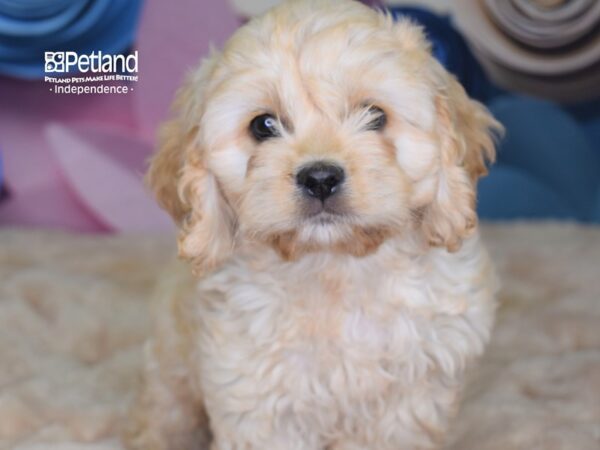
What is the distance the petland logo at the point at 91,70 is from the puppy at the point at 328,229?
1426 millimetres

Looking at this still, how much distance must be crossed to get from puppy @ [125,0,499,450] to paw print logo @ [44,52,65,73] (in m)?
1.54

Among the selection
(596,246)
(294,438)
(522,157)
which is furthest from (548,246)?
(294,438)

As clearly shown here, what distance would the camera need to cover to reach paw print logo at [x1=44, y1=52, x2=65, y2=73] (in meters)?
3.84

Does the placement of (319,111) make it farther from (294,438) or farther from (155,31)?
(155,31)

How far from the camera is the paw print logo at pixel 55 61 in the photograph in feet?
12.6

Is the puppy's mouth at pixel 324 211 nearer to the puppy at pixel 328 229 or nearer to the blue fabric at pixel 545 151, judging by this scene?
the puppy at pixel 328 229

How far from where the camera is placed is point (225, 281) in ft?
7.88

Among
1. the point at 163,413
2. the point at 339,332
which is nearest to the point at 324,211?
the point at 339,332

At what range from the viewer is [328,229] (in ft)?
6.82

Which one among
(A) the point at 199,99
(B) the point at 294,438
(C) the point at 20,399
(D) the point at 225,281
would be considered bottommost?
(C) the point at 20,399

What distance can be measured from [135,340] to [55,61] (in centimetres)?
112

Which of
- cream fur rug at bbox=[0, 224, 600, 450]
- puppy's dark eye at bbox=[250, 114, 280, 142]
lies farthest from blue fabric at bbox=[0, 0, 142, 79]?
puppy's dark eye at bbox=[250, 114, 280, 142]

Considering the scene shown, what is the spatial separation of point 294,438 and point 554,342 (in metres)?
1.32

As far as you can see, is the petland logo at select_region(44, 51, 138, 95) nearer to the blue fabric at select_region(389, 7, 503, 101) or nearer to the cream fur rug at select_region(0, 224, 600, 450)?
the cream fur rug at select_region(0, 224, 600, 450)
